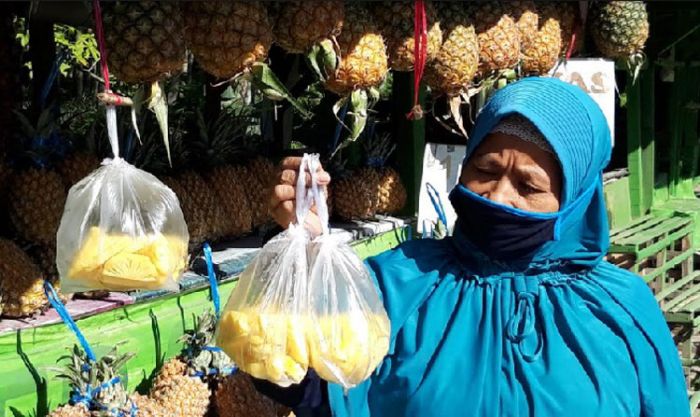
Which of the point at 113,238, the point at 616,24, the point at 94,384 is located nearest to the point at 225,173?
the point at 94,384

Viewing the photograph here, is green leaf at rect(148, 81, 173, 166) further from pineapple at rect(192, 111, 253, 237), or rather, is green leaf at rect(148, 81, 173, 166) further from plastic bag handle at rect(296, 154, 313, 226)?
pineapple at rect(192, 111, 253, 237)

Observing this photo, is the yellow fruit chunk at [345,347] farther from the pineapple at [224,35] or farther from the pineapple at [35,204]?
the pineapple at [35,204]

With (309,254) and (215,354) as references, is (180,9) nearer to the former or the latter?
(309,254)

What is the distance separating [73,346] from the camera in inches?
115

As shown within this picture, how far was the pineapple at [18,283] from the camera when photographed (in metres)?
2.78

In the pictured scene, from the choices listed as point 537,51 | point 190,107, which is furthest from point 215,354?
point 537,51

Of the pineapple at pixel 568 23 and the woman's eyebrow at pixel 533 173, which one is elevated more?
the pineapple at pixel 568 23

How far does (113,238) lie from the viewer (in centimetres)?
210

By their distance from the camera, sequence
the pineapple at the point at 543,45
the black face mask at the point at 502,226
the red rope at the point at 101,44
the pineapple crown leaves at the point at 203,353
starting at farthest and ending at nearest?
the pineapple at the point at 543,45, the pineapple crown leaves at the point at 203,353, the red rope at the point at 101,44, the black face mask at the point at 502,226

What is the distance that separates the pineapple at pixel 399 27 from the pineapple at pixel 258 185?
888 millimetres

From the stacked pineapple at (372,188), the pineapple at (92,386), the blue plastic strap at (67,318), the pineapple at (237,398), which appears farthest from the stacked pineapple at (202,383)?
the stacked pineapple at (372,188)

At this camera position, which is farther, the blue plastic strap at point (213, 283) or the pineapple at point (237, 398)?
the pineapple at point (237, 398)

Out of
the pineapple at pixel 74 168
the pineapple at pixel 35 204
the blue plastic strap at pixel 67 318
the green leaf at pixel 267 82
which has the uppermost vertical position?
the green leaf at pixel 267 82

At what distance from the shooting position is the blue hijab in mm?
1849
